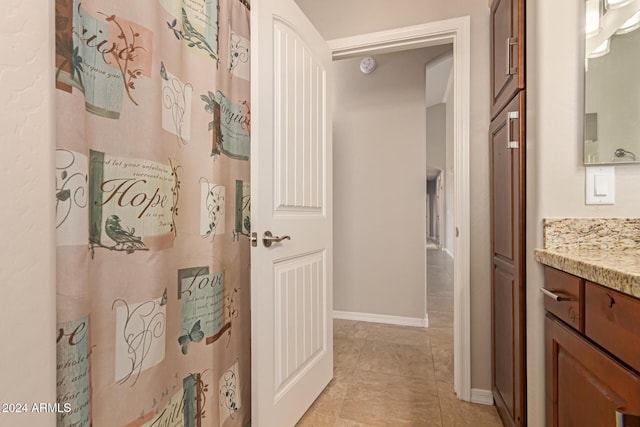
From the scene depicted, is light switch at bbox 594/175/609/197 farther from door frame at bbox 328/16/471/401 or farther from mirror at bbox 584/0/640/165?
door frame at bbox 328/16/471/401

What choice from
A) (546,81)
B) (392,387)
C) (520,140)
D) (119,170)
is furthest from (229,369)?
(546,81)

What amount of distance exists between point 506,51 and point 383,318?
94.1 inches

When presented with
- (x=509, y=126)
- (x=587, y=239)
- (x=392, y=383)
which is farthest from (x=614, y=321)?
(x=392, y=383)

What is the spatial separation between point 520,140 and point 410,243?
1.78m

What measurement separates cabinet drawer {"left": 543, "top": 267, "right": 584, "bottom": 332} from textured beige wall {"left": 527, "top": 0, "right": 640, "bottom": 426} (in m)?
0.07

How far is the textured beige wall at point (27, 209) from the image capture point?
22.5 inches

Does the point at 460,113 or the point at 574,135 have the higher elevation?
the point at 460,113

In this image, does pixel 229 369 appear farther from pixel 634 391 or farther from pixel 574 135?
pixel 574 135

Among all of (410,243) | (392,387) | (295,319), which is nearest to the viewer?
(295,319)

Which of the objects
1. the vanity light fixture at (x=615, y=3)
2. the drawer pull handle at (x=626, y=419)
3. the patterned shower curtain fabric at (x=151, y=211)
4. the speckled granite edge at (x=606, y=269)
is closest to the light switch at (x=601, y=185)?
the speckled granite edge at (x=606, y=269)

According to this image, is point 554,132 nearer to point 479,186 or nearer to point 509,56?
point 509,56

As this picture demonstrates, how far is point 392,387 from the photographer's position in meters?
1.83

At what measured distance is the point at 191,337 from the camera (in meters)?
1.12

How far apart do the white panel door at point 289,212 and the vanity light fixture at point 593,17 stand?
1139 mm
